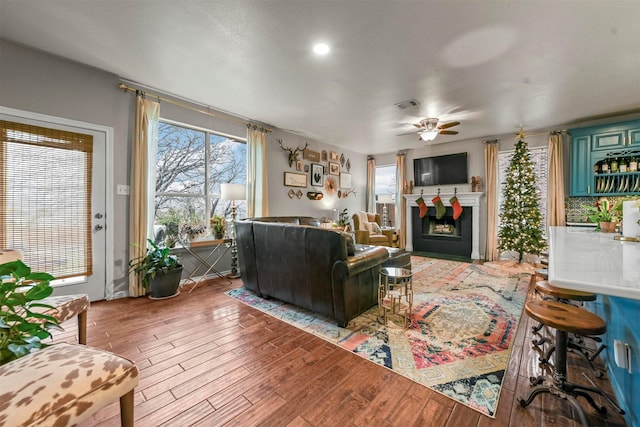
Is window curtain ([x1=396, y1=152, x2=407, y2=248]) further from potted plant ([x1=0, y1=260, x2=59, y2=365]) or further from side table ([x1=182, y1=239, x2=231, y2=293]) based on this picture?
potted plant ([x1=0, y1=260, x2=59, y2=365])

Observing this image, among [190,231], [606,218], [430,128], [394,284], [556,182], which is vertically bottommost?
[394,284]

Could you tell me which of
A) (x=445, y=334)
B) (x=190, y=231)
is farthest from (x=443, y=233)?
(x=190, y=231)

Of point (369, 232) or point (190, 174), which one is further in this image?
point (369, 232)

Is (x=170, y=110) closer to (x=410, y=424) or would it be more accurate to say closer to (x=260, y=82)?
(x=260, y=82)

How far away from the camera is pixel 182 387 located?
5.21 ft

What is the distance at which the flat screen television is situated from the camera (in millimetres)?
5828

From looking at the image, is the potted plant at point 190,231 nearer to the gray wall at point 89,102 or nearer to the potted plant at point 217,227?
the potted plant at point 217,227

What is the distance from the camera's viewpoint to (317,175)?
19.6 ft

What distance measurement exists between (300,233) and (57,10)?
2.71 metres

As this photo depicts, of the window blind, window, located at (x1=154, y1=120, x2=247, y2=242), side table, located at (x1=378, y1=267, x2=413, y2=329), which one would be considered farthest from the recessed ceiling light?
the window blind

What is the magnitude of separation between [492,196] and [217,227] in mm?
5596

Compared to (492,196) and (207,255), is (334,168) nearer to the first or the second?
(492,196)

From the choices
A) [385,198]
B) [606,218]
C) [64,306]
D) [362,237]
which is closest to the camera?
[64,306]

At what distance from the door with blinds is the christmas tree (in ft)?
21.9
